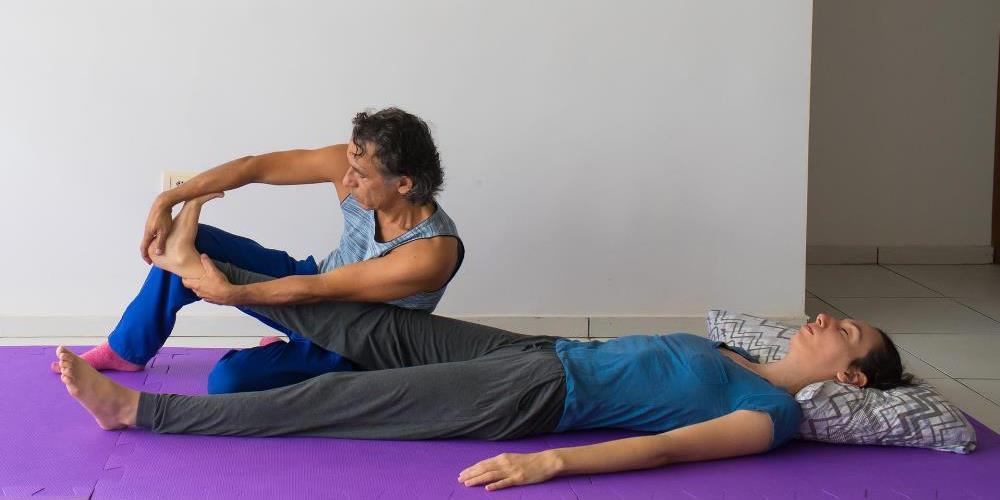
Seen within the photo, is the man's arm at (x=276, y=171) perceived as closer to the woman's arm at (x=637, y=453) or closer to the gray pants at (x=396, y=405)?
the gray pants at (x=396, y=405)

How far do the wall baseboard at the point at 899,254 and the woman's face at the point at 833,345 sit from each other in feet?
9.55

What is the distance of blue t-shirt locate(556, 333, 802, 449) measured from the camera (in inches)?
103

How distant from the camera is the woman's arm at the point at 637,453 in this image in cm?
237

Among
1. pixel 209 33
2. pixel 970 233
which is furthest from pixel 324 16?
pixel 970 233

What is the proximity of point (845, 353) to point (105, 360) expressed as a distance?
1.95m

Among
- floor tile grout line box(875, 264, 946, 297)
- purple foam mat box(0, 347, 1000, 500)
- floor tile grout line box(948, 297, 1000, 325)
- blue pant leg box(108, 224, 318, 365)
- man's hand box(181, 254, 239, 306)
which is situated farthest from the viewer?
floor tile grout line box(875, 264, 946, 297)

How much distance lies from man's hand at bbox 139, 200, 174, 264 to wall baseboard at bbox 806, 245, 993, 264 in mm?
3687

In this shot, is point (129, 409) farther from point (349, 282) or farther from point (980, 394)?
point (980, 394)

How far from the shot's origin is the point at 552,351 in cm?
272

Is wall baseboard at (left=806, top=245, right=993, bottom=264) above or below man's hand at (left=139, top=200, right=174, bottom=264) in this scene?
below

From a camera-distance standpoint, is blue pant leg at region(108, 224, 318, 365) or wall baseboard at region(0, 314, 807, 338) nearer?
blue pant leg at region(108, 224, 318, 365)

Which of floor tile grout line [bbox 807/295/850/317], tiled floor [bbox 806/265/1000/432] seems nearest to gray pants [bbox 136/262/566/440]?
tiled floor [bbox 806/265/1000/432]

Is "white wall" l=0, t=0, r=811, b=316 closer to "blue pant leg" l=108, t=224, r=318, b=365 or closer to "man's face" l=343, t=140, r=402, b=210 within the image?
"blue pant leg" l=108, t=224, r=318, b=365

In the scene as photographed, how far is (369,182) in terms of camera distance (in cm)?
276
